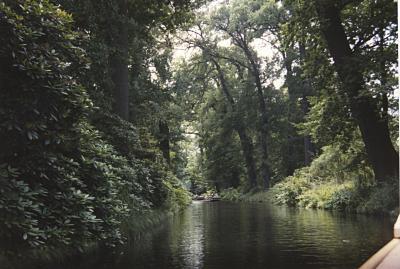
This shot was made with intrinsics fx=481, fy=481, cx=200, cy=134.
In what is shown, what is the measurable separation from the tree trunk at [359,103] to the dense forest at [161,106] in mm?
48

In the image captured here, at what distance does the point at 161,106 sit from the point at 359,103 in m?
9.95

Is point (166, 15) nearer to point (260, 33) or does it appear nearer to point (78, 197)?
point (78, 197)

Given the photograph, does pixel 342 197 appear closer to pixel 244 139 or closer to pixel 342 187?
pixel 342 187

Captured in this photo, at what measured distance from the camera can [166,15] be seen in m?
17.4

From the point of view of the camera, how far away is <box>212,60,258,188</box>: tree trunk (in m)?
41.6

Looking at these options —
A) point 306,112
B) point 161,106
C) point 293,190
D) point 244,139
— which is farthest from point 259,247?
point 244,139

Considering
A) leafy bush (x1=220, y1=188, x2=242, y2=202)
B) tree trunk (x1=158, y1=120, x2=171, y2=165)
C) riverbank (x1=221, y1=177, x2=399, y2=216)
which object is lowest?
riverbank (x1=221, y1=177, x2=399, y2=216)

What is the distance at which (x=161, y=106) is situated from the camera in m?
23.2

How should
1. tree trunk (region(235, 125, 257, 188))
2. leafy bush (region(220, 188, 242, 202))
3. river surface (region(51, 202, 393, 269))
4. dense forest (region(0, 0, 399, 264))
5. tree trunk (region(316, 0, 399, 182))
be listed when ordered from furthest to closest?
leafy bush (region(220, 188, 242, 202))
tree trunk (region(235, 125, 257, 188))
tree trunk (region(316, 0, 399, 182))
river surface (region(51, 202, 393, 269))
dense forest (region(0, 0, 399, 264))

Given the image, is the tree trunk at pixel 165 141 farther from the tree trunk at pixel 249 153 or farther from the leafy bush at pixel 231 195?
the leafy bush at pixel 231 195

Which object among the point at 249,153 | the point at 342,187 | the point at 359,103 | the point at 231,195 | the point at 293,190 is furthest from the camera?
the point at 231,195

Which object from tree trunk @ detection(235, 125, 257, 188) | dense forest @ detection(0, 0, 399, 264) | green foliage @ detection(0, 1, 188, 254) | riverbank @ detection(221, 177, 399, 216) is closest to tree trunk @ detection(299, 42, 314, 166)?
dense forest @ detection(0, 0, 399, 264)

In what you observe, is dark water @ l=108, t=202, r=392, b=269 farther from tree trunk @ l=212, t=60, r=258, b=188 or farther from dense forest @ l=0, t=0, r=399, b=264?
tree trunk @ l=212, t=60, r=258, b=188

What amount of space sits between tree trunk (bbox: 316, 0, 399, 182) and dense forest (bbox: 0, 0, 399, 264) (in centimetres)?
5
